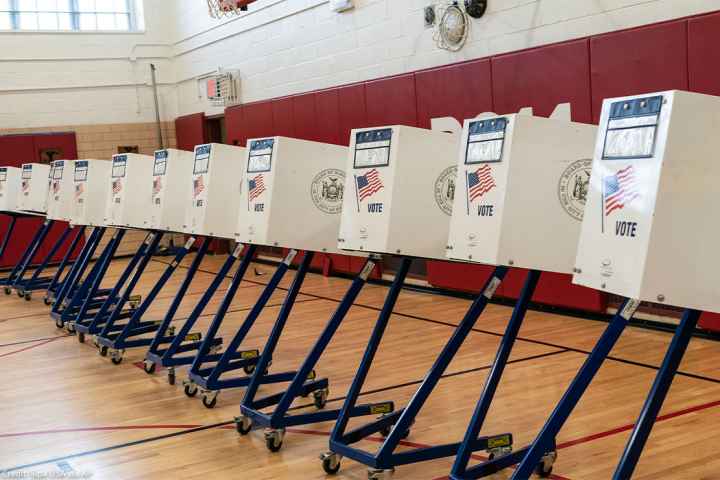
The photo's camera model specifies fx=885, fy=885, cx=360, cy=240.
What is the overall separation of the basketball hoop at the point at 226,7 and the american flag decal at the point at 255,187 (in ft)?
24.1

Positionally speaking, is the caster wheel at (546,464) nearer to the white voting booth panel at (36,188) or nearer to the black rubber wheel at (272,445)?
the black rubber wheel at (272,445)

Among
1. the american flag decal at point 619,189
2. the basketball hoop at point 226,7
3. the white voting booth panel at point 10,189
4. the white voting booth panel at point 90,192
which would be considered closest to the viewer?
the american flag decal at point 619,189

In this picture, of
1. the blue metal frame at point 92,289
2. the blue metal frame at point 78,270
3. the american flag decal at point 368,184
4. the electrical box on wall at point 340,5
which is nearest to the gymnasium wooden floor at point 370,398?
the blue metal frame at point 92,289

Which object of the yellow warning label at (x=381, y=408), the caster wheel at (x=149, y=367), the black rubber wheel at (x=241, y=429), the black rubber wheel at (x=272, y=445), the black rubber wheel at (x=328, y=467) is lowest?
the caster wheel at (x=149, y=367)

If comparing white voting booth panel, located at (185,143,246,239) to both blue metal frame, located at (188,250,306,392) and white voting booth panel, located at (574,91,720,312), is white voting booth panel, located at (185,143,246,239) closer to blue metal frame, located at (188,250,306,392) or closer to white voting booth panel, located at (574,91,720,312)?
blue metal frame, located at (188,250,306,392)

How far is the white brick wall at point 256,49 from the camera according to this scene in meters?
7.79

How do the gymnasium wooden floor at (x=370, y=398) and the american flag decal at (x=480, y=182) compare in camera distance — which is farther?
the gymnasium wooden floor at (x=370, y=398)

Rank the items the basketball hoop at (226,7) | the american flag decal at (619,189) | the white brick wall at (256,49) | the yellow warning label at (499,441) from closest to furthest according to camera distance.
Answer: the american flag decal at (619,189) → the yellow warning label at (499,441) → the white brick wall at (256,49) → the basketball hoop at (226,7)

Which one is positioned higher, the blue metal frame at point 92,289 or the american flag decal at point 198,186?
the american flag decal at point 198,186

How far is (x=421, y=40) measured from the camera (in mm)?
9312

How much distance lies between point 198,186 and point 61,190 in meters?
3.74

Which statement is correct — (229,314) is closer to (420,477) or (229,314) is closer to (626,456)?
(420,477)

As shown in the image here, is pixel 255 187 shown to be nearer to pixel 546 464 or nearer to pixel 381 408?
pixel 381 408

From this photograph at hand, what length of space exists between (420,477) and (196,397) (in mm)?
2173
